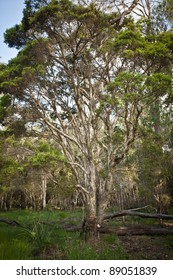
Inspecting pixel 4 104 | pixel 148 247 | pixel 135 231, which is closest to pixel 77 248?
pixel 148 247

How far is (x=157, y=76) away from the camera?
8.77 m

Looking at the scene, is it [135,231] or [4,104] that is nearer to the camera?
[135,231]

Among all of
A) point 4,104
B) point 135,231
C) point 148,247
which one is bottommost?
point 148,247

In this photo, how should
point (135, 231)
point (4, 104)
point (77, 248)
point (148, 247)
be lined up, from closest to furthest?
1. point (77, 248)
2. point (148, 247)
3. point (135, 231)
4. point (4, 104)

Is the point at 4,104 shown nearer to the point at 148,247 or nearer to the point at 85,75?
the point at 85,75

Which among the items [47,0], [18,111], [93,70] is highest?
[47,0]

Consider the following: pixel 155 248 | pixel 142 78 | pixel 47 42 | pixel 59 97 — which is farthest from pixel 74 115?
pixel 155 248

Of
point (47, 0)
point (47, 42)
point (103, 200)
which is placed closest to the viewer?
point (47, 0)

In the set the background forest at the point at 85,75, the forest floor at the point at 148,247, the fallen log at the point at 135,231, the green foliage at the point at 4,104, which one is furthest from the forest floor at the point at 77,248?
the green foliage at the point at 4,104

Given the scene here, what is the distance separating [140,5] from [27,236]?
15.1 metres

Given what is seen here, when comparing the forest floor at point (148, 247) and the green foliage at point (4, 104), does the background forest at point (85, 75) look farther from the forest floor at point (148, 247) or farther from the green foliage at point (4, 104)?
the forest floor at point (148, 247)

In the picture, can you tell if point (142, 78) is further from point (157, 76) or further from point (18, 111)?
point (18, 111)

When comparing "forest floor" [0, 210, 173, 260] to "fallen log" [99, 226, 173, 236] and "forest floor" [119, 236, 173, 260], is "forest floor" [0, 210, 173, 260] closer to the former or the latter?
"forest floor" [119, 236, 173, 260]

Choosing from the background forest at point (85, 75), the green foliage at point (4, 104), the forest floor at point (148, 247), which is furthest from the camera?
the green foliage at point (4, 104)
